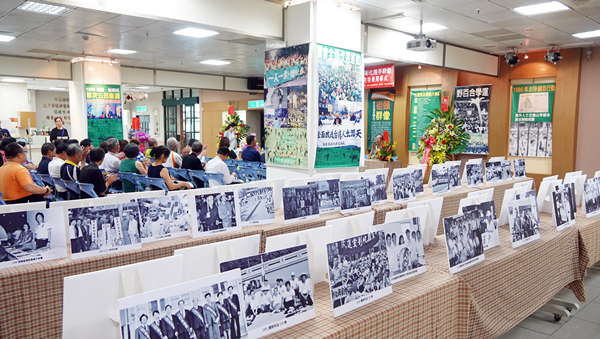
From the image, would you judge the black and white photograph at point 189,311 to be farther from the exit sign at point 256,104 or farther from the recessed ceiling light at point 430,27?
the exit sign at point 256,104

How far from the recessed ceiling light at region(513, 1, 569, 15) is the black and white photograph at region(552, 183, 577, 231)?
3522 millimetres

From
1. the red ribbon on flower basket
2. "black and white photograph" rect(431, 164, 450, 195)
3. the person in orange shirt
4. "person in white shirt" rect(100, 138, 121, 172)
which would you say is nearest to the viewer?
the person in orange shirt

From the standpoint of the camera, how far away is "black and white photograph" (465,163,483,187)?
6.50 meters

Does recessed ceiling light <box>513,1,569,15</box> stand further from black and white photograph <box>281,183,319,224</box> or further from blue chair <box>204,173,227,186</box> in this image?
blue chair <box>204,173,227,186</box>

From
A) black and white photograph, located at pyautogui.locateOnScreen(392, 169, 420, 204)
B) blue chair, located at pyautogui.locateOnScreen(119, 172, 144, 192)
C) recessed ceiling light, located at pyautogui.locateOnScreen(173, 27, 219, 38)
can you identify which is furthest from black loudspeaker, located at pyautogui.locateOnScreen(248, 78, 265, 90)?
black and white photograph, located at pyautogui.locateOnScreen(392, 169, 420, 204)

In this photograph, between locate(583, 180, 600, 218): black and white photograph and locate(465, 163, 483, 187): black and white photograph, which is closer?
locate(583, 180, 600, 218): black and white photograph

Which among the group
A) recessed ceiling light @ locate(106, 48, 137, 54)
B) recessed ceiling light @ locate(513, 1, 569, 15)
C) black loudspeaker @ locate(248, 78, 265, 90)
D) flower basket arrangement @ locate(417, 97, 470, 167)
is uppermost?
recessed ceiling light @ locate(513, 1, 569, 15)

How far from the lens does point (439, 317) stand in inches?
98.7

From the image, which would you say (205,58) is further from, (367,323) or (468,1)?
(367,323)

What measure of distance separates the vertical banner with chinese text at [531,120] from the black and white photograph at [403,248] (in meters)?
9.33

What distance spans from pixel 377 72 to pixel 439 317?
34.1ft

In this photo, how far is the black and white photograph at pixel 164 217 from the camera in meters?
3.37

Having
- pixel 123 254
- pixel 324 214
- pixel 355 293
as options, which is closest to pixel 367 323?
pixel 355 293

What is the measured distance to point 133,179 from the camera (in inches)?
256
